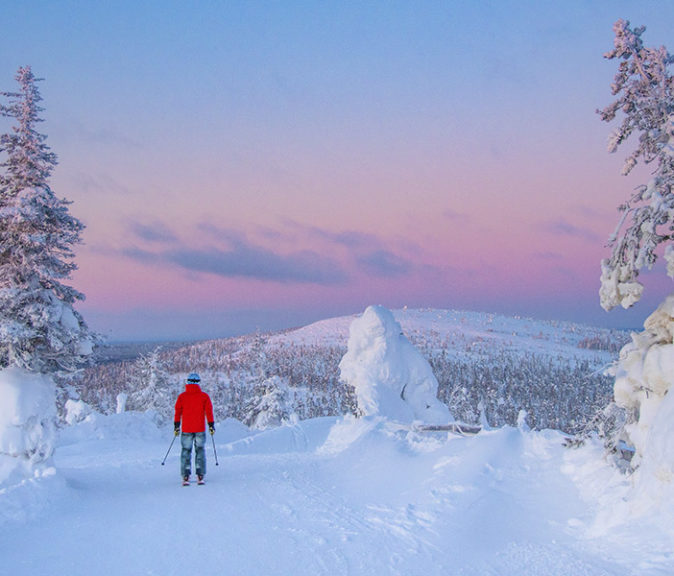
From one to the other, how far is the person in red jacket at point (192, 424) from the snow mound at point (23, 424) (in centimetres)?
245

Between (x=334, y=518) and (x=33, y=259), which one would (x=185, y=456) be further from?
(x=33, y=259)

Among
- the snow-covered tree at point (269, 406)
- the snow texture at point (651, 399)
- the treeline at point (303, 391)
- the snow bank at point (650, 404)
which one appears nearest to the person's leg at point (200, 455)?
the treeline at point (303, 391)

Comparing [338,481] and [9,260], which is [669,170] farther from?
[9,260]

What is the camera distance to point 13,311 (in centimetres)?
927

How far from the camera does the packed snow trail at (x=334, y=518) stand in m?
5.46

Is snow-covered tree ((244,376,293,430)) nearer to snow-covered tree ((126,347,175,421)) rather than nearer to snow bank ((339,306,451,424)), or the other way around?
snow-covered tree ((126,347,175,421))

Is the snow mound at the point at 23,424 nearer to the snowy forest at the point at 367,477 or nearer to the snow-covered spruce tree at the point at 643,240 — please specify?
the snowy forest at the point at 367,477

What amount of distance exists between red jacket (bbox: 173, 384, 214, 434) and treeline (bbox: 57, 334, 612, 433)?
2082 millimetres

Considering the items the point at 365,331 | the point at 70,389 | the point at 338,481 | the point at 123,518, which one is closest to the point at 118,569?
the point at 123,518

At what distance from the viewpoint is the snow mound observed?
8.92m

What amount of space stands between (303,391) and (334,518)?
132629mm

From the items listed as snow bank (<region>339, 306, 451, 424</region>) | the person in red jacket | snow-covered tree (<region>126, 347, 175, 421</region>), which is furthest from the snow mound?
snow-covered tree (<region>126, 347, 175, 421</region>)

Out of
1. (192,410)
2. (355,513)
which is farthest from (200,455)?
(355,513)

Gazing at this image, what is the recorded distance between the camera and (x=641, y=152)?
758cm
